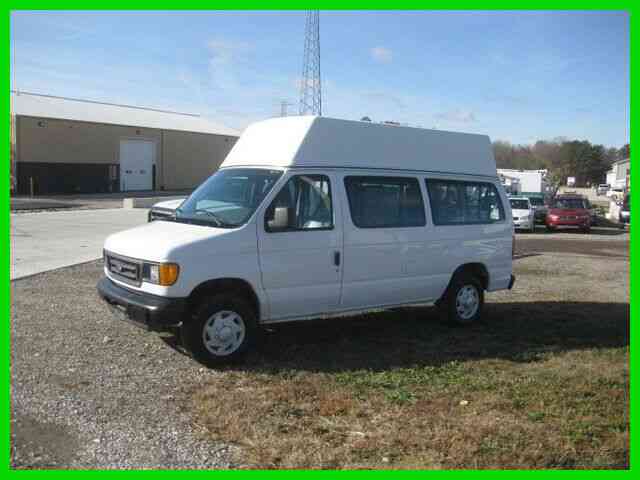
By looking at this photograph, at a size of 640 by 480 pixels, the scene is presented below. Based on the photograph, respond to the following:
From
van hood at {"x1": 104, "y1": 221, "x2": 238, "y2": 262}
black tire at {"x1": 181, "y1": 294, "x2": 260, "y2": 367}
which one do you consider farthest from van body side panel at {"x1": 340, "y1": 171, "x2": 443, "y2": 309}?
van hood at {"x1": 104, "y1": 221, "x2": 238, "y2": 262}

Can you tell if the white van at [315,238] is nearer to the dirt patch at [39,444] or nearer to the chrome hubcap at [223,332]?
the chrome hubcap at [223,332]

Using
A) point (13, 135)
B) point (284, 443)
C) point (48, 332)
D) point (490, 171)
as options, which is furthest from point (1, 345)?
point (13, 135)

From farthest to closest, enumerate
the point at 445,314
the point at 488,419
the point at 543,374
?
1. the point at 445,314
2. the point at 543,374
3. the point at 488,419

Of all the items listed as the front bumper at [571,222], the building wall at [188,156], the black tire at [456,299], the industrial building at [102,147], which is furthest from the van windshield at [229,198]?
the building wall at [188,156]

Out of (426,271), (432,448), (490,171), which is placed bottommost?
(432,448)

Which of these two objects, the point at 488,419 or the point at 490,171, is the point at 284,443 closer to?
the point at 488,419

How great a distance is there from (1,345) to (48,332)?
2.39 ft

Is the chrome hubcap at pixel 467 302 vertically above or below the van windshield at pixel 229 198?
below

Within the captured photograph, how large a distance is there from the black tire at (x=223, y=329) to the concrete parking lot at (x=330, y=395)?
0.50 feet

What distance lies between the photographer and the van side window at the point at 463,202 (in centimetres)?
812

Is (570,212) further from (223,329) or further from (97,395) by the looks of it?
(97,395)

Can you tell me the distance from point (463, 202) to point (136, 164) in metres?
40.2

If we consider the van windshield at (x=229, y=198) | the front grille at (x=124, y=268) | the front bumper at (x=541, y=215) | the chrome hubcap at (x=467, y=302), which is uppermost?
the van windshield at (x=229, y=198)

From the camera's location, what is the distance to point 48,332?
24.5 ft
